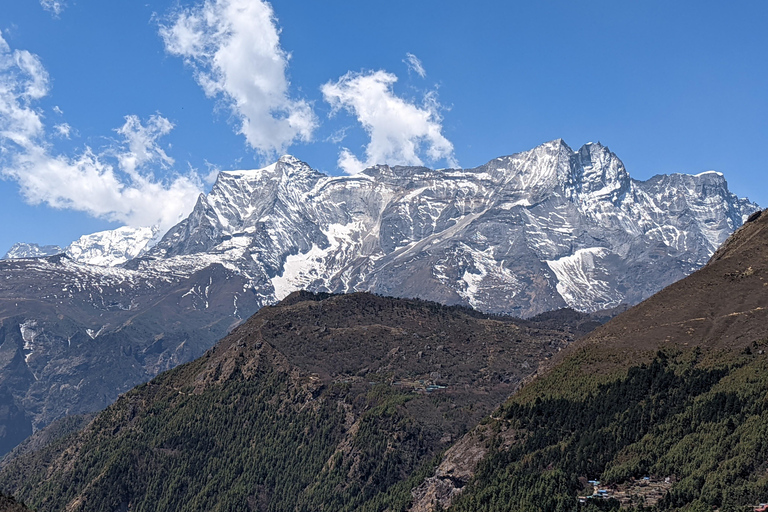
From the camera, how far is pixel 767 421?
192 meters

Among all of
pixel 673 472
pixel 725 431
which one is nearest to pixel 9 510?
pixel 673 472

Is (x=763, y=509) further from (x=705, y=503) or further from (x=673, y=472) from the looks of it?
(x=673, y=472)

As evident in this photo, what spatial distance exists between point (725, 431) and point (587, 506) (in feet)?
117

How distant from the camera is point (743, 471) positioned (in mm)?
182000

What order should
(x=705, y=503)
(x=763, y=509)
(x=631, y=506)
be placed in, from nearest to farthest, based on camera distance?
1. (x=763, y=509)
2. (x=705, y=503)
3. (x=631, y=506)

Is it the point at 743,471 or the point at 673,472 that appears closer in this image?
the point at 743,471

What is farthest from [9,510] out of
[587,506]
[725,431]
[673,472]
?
[725,431]

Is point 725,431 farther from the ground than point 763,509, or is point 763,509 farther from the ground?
point 725,431

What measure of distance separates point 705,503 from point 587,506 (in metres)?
30.1

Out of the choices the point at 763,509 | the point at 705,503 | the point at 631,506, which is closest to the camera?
the point at 763,509

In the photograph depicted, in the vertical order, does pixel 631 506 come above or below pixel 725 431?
below

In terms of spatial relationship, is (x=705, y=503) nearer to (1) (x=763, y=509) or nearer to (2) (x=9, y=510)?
(1) (x=763, y=509)

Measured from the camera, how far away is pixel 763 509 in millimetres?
166375

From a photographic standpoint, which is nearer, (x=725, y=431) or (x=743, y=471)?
(x=743, y=471)
